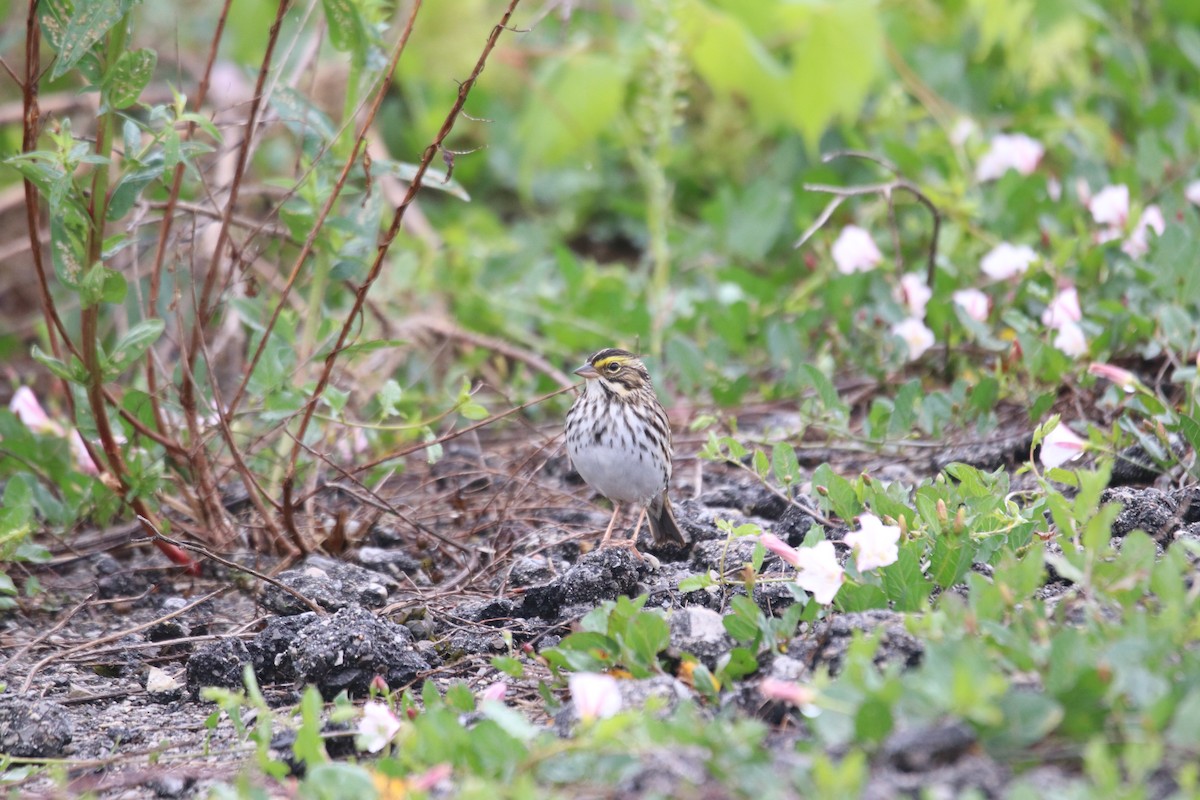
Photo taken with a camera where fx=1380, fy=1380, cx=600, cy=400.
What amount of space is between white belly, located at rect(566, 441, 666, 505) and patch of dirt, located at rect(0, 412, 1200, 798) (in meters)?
0.13

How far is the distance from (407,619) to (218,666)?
1.73ft

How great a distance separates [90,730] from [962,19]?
269 inches

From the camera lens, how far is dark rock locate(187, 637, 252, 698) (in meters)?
3.57

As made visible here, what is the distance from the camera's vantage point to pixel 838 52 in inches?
254

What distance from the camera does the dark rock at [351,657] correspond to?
11.3 feet

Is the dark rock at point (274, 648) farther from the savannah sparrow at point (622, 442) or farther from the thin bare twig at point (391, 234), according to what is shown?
the savannah sparrow at point (622, 442)

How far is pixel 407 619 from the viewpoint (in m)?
3.83

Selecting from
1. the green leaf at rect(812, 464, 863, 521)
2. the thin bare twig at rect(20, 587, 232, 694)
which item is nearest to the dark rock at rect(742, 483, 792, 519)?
the green leaf at rect(812, 464, 863, 521)

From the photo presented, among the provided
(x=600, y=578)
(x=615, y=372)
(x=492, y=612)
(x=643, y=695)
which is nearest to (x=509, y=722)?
(x=643, y=695)

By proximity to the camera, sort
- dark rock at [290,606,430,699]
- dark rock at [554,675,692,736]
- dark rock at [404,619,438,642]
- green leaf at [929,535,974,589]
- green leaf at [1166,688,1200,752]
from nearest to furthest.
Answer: green leaf at [1166,688,1200,752] → dark rock at [554,675,692,736] → green leaf at [929,535,974,589] → dark rock at [290,606,430,699] → dark rock at [404,619,438,642]

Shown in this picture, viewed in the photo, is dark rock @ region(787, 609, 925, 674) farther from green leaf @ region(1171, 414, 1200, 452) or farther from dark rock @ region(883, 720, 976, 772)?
green leaf @ region(1171, 414, 1200, 452)

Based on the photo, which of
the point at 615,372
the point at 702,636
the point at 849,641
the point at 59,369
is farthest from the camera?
the point at 615,372

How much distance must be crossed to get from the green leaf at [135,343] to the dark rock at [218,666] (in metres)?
0.80

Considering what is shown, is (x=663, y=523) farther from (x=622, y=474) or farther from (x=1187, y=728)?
(x=1187, y=728)
